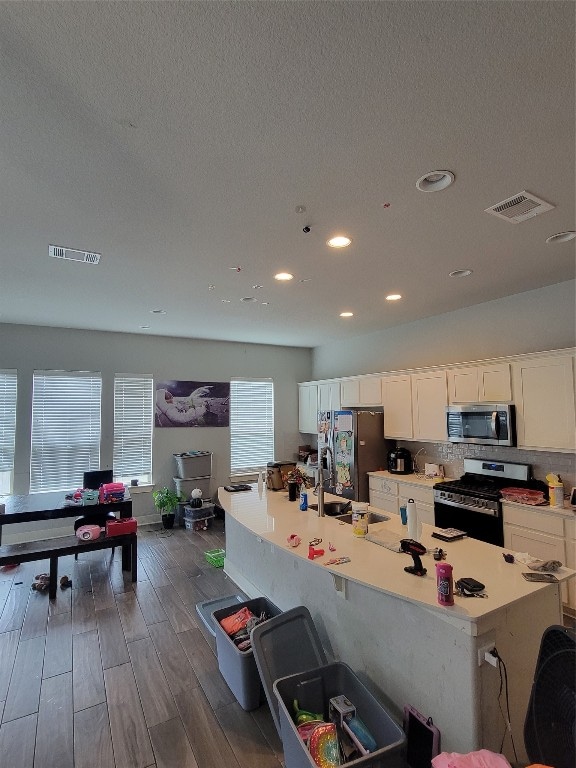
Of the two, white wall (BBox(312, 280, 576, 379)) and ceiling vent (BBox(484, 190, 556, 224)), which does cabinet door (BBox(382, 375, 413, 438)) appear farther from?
ceiling vent (BBox(484, 190, 556, 224))

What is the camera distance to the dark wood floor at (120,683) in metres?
1.89

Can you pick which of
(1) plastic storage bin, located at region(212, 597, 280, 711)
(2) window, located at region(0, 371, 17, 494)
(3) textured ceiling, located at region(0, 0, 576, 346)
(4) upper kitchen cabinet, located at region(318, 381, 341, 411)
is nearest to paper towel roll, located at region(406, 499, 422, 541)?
(1) plastic storage bin, located at region(212, 597, 280, 711)

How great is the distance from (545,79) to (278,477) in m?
3.34

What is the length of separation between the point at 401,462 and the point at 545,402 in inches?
74.6

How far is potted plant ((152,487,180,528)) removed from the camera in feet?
17.7

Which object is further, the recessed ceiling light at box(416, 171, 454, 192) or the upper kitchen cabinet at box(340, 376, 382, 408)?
the upper kitchen cabinet at box(340, 376, 382, 408)

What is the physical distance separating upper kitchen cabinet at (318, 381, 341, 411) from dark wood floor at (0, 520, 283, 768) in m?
3.09

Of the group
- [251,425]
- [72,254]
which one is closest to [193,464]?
[251,425]

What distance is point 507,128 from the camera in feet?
5.10

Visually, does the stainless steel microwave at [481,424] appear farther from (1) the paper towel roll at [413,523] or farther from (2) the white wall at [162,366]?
(2) the white wall at [162,366]

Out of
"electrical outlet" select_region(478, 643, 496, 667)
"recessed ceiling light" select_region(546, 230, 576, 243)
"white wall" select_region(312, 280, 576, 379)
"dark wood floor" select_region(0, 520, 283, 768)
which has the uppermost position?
"recessed ceiling light" select_region(546, 230, 576, 243)

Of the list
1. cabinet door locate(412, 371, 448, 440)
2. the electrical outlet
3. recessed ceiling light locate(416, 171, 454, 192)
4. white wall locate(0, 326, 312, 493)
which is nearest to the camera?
the electrical outlet

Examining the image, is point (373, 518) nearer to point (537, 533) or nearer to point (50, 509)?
point (537, 533)

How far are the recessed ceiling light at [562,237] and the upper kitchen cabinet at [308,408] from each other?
4.25 m
